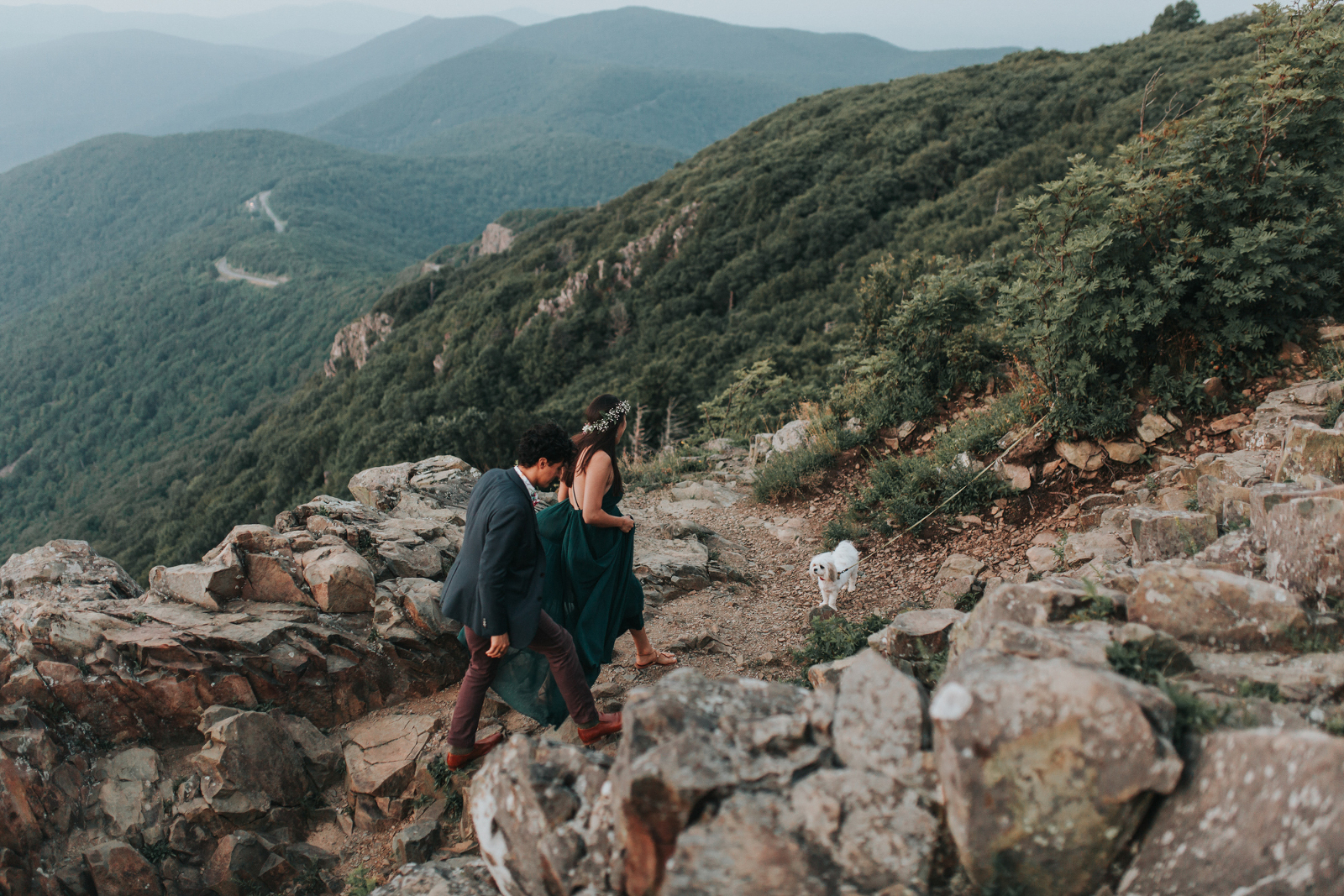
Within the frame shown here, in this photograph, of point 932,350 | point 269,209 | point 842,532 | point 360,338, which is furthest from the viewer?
point 269,209

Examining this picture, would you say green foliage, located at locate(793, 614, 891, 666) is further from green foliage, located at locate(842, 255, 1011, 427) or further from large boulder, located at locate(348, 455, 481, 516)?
large boulder, located at locate(348, 455, 481, 516)

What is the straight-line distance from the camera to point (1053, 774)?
198 cm

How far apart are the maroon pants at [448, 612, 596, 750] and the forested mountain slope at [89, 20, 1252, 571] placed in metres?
17.4

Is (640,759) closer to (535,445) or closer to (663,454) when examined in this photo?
(535,445)

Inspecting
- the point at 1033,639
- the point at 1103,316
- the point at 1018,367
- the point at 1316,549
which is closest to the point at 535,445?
the point at 1033,639

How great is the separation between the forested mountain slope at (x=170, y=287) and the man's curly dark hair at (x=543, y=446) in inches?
2221

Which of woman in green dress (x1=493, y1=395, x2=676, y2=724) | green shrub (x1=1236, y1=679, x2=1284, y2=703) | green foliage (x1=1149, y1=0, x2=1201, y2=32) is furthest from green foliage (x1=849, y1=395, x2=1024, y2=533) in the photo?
green foliage (x1=1149, y1=0, x2=1201, y2=32)

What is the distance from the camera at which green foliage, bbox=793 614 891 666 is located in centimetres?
471

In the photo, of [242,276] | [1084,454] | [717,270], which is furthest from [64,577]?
[242,276]

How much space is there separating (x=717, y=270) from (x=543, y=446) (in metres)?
37.8

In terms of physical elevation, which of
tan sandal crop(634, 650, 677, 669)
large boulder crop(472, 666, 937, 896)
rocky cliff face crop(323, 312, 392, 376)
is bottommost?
rocky cliff face crop(323, 312, 392, 376)

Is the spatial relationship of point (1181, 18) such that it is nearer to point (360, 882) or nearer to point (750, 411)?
point (750, 411)

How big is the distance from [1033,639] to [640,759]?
1.46 meters

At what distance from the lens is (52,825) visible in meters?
3.53
